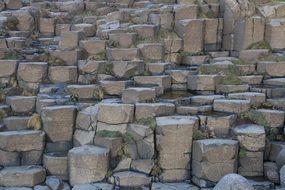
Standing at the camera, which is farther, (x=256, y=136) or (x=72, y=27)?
(x=72, y=27)

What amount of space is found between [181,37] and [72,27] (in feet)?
11.2

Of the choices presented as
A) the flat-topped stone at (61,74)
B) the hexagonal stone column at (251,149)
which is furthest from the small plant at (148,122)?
the flat-topped stone at (61,74)

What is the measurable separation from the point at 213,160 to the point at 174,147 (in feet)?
2.66

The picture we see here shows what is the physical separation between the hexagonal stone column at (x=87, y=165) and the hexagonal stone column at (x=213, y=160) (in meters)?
A: 1.84

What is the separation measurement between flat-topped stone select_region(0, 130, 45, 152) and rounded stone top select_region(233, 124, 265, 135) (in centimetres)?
409

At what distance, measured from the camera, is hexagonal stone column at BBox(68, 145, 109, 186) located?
→ 8828 millimetres

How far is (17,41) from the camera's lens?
12.4m

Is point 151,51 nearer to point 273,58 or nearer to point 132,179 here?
point 273,58

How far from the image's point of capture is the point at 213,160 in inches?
344

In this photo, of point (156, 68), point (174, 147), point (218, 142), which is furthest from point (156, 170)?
point (156, 68)

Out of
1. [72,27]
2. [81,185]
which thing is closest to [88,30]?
[72,27]

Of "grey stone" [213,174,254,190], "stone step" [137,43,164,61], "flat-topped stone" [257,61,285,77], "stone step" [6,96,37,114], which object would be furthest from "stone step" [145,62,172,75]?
"grey stone" [213,174,254,190]

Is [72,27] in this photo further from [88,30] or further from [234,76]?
[234,76]

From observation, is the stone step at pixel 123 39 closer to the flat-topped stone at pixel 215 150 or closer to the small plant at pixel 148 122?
the small plant at pixel 148 122
